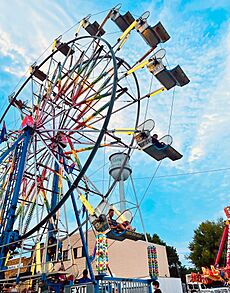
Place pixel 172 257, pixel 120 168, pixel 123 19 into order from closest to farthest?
pixel 120 168 < pixel 123 19 < pixel 172 257

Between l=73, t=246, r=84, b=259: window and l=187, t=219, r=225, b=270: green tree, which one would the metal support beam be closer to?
l=73, t=246, r=84, b=259: window

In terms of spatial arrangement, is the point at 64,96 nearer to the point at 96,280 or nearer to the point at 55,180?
the point at 55,180

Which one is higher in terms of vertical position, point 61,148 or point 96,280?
point 61,148

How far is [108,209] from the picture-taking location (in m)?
9.19

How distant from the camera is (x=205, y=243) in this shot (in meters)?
30.1

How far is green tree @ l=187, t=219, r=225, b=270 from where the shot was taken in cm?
2873

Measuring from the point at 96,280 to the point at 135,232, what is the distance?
301cm

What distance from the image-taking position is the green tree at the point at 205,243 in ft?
94.3

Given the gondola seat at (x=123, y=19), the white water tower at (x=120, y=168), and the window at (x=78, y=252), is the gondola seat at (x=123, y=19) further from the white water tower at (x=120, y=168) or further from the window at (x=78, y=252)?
the window at (x=78, y=252)

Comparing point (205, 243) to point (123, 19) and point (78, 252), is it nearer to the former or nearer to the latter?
point (78, 252)

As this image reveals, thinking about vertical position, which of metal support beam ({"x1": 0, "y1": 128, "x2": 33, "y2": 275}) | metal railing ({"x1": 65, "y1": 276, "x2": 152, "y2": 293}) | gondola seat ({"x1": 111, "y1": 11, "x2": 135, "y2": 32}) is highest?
gondola seat ({"x1": 111, "y1": 11, "x2": 135, "y2": 32})

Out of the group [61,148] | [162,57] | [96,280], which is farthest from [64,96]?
[96,280]

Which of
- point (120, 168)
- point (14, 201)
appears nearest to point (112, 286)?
point (120, 168)

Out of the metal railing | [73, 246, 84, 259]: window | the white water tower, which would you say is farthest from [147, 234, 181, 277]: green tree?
the metal railing
